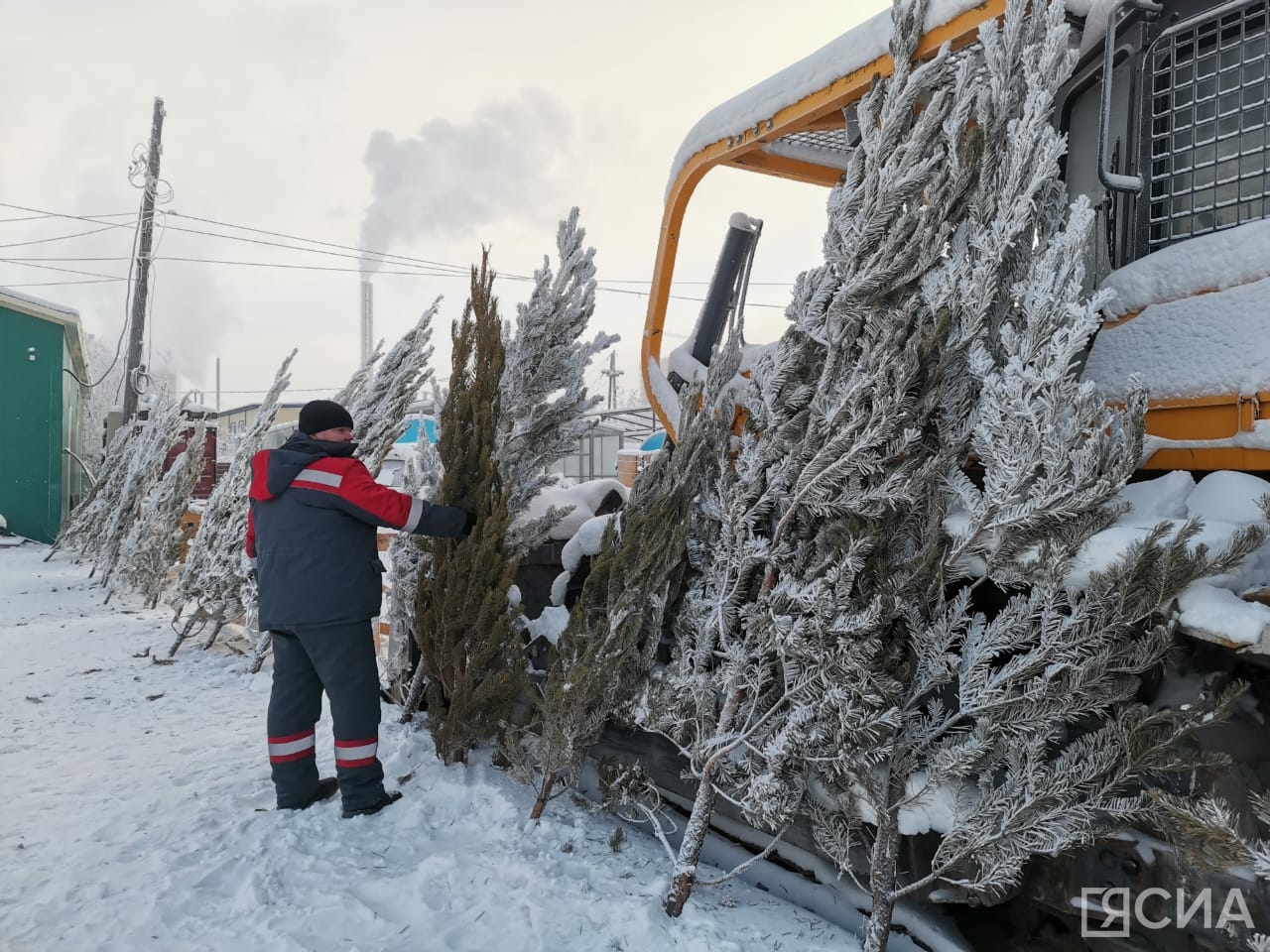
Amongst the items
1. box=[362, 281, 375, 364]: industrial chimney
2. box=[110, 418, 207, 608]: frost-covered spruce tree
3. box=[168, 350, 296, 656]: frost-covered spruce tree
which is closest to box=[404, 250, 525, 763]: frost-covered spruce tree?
box=[168, 350, 296, 656]: frost-covered spruce tree

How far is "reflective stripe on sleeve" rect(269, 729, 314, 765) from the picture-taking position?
3.83 m

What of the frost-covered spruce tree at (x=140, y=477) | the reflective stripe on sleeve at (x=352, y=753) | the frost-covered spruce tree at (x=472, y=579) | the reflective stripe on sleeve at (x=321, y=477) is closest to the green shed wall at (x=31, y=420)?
the frost-covered spruce tree at (x=140, y=477)

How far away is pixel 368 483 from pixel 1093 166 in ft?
10.1

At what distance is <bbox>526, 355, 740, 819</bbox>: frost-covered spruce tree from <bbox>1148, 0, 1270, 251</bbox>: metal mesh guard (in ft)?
4.97

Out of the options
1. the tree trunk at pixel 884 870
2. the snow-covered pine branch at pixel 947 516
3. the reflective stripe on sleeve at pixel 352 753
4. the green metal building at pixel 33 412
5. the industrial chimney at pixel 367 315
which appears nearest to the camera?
the snow-covered pine branch at pixel 947 516

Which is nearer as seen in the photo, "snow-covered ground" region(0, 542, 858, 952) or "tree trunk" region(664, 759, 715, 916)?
"snow-covered ground" region(0, 542, 858, 952)

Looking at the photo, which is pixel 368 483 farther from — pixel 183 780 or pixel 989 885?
pixel 989 885

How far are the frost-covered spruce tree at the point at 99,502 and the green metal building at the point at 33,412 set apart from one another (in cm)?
338

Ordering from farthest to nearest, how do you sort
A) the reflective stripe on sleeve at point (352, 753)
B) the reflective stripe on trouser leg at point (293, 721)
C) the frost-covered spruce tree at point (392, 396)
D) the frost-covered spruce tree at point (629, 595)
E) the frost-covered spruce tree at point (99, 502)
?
1. the frost-covered spruce tree at point (99, 502)
2. the frost-covered spruce tree at point (392, 396)
3. the reflective stripe on trouser leg at point (293, 721)
4. the reflective stripe on sleeve at point (352, 753)
5. the frost-covered spruce tree at point (629, 595)

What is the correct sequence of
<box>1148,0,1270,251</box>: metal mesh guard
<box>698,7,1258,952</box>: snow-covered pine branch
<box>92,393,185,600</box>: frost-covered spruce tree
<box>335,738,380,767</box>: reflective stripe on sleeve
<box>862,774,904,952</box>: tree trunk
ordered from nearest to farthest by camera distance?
<box>698,7,1258,952</box>: snow-covered pine branch, <box>1148,0,1270,251</box>: metal mesh guard, <box>862,774,904,952</box>: tree trunk, <box>335,738,380,767</box>: reflective stripe on sleeve, <box>92,393,185,600</box>: frost-covered spruce tree

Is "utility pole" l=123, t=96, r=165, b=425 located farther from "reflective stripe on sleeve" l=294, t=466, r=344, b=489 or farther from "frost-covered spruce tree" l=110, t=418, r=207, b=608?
"reflective stripe on sleeve" l=294, t=466, r=344, b=489

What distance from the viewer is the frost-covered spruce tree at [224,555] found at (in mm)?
7176

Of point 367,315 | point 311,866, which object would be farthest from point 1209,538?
point 367,315

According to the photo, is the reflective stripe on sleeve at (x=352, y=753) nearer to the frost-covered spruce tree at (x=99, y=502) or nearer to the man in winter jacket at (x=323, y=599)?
the man in winter jacket at (x=323, y=599)
